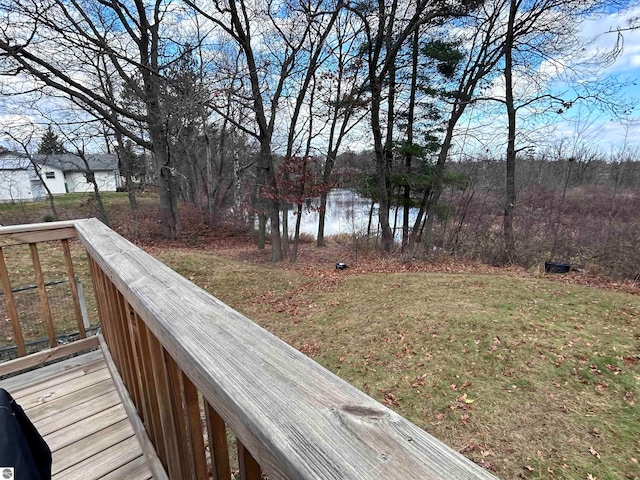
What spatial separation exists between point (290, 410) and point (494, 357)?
3672 mm

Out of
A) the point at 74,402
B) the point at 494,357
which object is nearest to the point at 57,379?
the point at 74,402

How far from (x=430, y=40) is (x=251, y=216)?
385 inches

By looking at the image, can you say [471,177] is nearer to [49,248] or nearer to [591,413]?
[591,413]

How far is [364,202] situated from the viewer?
13.7 m

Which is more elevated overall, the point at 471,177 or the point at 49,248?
the point at 471,177

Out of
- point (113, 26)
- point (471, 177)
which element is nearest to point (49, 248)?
point (113, 26)

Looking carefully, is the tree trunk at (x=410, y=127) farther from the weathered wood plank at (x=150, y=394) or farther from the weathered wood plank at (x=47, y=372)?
the weathered wood plank at (x=150, y=394)

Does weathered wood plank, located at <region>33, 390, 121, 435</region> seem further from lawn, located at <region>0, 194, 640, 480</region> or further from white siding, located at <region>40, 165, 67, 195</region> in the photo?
white siding, located at <region>40, 165, 67, 195</region>

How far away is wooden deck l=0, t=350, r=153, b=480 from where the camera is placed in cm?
140

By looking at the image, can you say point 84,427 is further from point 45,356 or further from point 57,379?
point 45,356

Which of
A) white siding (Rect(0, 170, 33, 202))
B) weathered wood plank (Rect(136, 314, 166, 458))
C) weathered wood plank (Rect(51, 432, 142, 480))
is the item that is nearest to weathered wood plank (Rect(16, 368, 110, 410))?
weathered wood plank (Rect(51, 432, 142, 480))

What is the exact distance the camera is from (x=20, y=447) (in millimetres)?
746

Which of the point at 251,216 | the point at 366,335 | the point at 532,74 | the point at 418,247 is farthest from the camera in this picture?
the point at 251,216

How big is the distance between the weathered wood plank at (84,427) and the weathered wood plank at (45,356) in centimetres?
70
